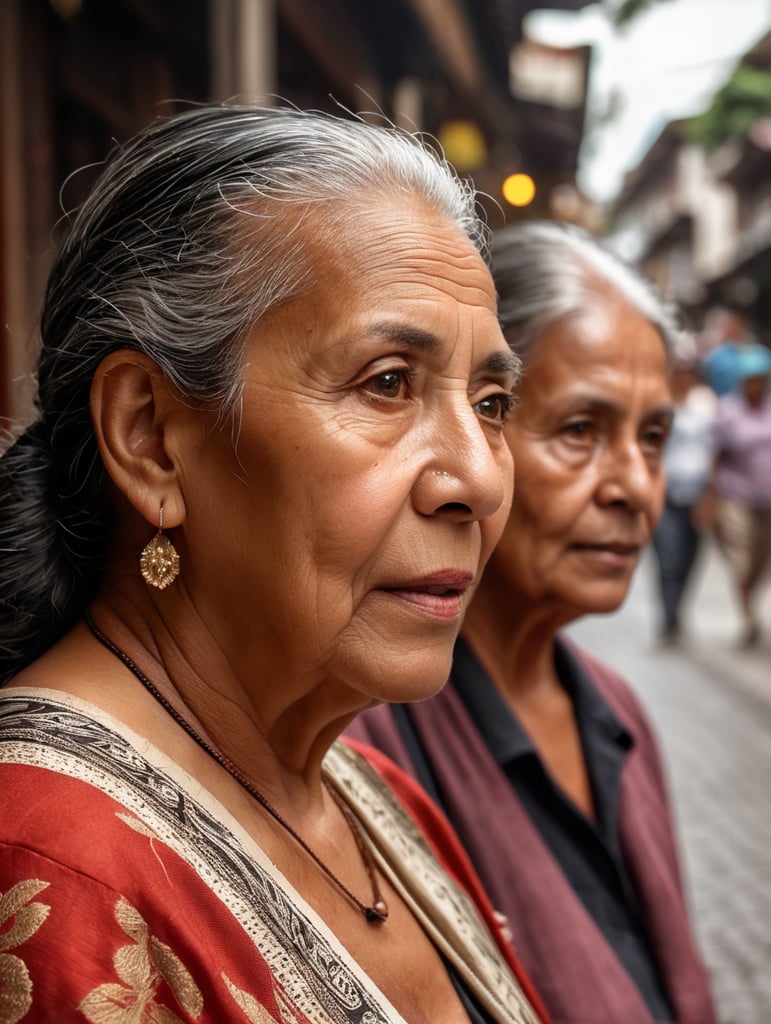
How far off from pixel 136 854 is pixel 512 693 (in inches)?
62.3

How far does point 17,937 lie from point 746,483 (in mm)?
9174

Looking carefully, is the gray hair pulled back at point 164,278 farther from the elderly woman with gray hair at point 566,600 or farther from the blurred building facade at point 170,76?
the elderly woman with gray hair at point 566,600

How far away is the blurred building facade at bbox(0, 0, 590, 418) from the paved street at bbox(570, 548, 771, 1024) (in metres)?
2.85

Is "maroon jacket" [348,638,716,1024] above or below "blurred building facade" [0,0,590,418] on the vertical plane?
below

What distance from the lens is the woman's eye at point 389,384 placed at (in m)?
1.29

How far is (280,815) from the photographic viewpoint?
1.40m

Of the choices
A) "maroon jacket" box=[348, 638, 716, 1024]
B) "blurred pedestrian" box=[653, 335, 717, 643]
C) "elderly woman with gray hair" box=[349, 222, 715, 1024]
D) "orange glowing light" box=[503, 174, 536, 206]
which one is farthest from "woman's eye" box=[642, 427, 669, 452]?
"blurred pedestrian" box=[653, 335, 717, 643]

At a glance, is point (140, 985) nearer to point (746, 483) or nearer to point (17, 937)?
point (17, 937)

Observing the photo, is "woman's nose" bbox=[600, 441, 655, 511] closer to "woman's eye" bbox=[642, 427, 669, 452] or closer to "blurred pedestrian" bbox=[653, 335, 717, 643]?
"woman's eye" bbox=[642, 427, 669, 452]

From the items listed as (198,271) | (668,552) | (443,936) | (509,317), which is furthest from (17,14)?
(668,552)

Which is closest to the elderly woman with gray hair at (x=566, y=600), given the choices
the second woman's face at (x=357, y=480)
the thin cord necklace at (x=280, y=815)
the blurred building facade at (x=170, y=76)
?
the blurred building facade at (x=170, y=76)

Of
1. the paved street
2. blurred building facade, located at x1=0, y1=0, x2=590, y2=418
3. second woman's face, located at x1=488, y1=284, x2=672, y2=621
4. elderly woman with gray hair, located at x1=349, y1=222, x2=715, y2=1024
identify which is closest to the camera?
elderly woman with gray hair, located at x1=349, y1=222, x2=715, y2=1024

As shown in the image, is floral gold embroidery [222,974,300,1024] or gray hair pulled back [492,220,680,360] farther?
gray hair pulled back [492,220,680,360]

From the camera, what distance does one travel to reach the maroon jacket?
206cm
